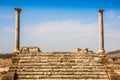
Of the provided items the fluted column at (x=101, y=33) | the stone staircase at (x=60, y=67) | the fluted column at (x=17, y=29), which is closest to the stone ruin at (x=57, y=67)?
the stone staircase at (x=60, y=67)

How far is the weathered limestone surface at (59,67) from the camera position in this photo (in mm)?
17109

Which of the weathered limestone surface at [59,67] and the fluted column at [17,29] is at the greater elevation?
the fluted column at [17,29]

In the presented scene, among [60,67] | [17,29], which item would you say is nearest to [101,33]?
[60,67]

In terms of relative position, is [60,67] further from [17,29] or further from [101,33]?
[17,29]

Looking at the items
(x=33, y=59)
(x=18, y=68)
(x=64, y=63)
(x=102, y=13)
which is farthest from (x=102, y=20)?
(x=18, y=68)

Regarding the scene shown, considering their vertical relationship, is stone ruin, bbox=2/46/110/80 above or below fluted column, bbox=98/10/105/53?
below

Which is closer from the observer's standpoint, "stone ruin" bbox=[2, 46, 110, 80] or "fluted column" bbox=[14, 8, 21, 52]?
"stone ruin" bbox=[2, 46, 110, 80]

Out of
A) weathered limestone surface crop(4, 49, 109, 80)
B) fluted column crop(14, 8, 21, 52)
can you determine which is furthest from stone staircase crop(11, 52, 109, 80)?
fluted column crop(14, 8, 21, 52)

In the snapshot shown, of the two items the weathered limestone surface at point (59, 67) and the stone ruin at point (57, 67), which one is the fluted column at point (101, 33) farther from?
the weathered limestone surface at point (59, 67)

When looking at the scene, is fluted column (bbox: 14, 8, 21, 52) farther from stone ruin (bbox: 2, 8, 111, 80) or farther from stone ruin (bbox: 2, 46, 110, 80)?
stone ruin (bbox: 2, 46, 110, 80)

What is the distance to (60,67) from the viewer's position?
1789 cm

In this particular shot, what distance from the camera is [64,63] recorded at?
59.8 feet

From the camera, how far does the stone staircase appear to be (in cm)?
1711

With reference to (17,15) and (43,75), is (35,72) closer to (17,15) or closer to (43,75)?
(43,75)
